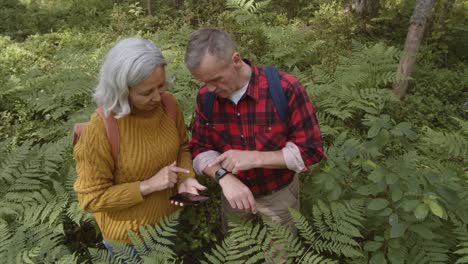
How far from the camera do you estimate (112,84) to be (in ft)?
6.67

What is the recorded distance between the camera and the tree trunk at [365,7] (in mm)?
9031

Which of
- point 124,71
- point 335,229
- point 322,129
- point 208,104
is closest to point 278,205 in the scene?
point 335,229

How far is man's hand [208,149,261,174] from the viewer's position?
7.53ft

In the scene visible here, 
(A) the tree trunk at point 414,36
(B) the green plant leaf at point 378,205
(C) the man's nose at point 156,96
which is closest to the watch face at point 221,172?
(C) the man's nose at point 156,96

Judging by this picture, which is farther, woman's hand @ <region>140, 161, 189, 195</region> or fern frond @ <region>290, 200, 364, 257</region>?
fern frond @ <region>290, 200, 364, 257</region>

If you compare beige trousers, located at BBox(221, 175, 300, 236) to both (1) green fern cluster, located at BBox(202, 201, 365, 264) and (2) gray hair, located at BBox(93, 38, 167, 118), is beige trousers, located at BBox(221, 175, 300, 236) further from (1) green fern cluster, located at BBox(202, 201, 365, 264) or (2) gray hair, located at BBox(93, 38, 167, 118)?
(2) gray hair, located at BBox(93, 38, 167, 118)

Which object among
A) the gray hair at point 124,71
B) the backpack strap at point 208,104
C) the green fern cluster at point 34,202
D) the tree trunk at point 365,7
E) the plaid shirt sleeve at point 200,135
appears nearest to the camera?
the gray hair at point 124,71

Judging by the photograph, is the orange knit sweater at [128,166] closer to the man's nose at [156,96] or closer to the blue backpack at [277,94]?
the man's nose at [156,96]

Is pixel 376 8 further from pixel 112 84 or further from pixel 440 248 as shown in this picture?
pixel 112 84

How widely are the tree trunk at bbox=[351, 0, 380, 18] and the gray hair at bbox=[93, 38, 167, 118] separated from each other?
814 centimetres

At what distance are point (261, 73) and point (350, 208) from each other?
48.1 inches

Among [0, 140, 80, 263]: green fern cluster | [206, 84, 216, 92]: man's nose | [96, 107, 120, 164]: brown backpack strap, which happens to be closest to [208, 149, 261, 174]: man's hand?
[206, 84, 216, 92]: man's nose

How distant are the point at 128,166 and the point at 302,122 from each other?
3.57 ft

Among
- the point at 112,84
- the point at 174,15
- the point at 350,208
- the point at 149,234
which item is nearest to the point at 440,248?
the point at 350,208
